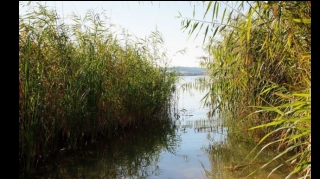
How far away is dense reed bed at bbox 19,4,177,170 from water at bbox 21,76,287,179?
22cm

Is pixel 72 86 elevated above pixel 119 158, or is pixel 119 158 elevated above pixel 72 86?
pixel 72 86

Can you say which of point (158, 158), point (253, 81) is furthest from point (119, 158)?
point (253, 81)

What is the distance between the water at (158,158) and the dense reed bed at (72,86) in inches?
8.5

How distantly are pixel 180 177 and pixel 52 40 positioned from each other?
7.64ft

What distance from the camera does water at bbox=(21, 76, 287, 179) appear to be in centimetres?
318

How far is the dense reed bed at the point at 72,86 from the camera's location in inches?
115

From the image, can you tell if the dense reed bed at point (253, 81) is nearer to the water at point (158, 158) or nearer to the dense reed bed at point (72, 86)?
the water at point (158, 158)

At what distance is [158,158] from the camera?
387 centimetres

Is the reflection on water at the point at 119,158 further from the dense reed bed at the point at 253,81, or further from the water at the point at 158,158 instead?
the dense reed bed at the point at 253,81

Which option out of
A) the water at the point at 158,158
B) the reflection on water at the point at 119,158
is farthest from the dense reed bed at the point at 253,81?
the reflection on water at the point at 119,158

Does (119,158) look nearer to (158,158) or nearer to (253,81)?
(158,158)

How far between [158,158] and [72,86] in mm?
1537

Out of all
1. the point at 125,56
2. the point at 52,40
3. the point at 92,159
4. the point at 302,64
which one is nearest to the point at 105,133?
the point at 92,159

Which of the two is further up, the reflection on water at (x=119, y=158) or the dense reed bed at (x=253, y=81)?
the dense reed bed at (x=253, y=81)
